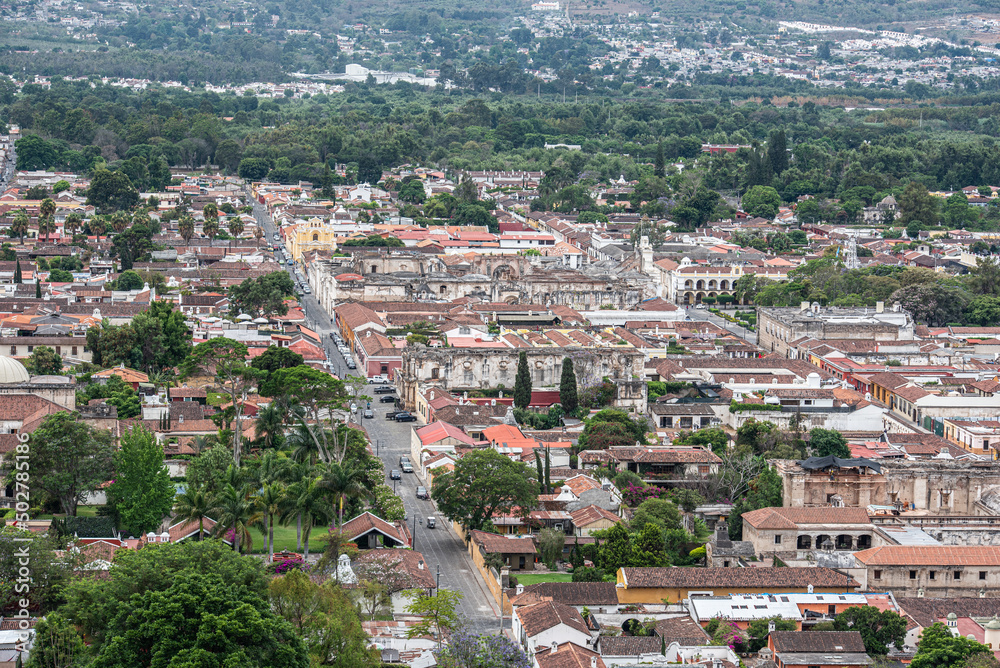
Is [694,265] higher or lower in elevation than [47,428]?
lower

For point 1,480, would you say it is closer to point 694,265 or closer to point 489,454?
point 489,454

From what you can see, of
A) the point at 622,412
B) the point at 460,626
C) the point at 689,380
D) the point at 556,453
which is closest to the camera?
the point at 460,626

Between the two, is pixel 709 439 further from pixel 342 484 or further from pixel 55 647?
pixel 55 647

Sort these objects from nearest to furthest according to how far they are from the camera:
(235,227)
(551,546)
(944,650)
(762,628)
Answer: (944,650) → (762,628) → (551,546) → (235,227)

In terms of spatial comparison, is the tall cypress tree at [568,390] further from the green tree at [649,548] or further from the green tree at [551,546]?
the green tree at [649,548]

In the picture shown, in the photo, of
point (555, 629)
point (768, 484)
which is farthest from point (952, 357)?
point (555, 629)

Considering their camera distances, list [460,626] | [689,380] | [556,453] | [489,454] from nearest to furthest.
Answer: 1. [460,626]
2. [489,454]
3. [556,453]
4. [689,380]

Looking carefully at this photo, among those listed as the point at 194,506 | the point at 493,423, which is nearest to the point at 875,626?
the point at 194,506
